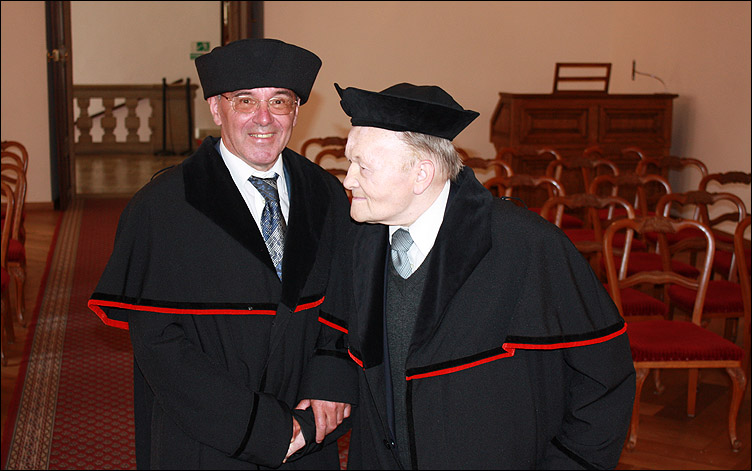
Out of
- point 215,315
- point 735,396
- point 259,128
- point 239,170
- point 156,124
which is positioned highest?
point 259,128

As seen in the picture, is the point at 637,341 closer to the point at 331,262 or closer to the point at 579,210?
the point at 331,262

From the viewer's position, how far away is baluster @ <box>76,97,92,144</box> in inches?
546

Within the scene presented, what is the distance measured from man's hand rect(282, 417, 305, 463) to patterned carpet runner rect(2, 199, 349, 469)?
68.8 inches

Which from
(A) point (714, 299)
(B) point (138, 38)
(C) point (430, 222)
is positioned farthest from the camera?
(B) point (138, 38)

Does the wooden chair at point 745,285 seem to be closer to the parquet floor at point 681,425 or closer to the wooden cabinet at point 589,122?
the parquet floor at point 681,425

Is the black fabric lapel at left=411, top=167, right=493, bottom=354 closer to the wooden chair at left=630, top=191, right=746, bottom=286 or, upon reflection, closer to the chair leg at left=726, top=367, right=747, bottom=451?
the chair leg at left=726, top=367, right=747, bottom=451

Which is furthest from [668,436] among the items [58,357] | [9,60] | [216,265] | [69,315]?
[9,60]

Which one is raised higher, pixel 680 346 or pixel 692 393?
pixel 680 346

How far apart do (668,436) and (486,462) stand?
8.16 feet

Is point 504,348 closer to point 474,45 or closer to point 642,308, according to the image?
point 642,308

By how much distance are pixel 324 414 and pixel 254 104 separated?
0.75 m

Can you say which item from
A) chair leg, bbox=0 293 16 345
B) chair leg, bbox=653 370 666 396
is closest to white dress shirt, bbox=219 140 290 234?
chair leg, bbox=653 370 666 396

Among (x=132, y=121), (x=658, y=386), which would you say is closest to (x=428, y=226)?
(x=658, y=386)

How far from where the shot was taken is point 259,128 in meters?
1.90
